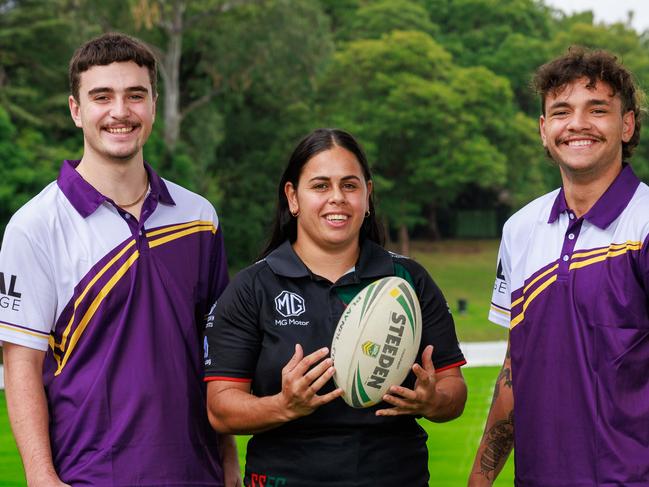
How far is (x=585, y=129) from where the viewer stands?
3.74m

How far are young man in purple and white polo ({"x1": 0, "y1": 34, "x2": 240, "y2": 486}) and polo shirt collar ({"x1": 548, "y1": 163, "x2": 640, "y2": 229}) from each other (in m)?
1.53

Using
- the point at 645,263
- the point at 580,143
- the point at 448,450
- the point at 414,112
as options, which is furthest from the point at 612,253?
the point at 414,112

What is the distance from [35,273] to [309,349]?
1.03 m

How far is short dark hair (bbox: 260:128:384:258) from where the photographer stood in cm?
380

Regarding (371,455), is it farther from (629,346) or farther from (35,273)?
(35,273)

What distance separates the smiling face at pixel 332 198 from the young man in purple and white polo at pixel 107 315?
55cm

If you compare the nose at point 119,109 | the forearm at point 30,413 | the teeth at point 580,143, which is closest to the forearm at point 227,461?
the forearm at point 30,413

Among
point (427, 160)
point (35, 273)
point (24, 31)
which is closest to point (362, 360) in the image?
point (35, 273)

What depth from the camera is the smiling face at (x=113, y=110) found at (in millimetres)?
3818

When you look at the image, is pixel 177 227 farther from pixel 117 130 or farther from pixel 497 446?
pixel 497 446

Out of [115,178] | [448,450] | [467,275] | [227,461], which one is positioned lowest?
[467,275]

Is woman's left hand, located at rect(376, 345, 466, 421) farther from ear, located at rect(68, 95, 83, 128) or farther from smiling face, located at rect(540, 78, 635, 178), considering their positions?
ear, located at rect(68, 95, 83, 128)

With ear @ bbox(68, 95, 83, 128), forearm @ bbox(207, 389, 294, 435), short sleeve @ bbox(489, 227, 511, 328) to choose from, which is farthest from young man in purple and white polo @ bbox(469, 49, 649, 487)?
ear @ bbox(68, 95, 83, 128)

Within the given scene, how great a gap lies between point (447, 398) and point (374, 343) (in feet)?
1.10
